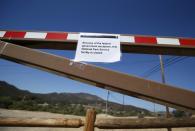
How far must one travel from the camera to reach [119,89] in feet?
5.34

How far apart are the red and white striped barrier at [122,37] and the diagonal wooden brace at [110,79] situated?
38 centimetres

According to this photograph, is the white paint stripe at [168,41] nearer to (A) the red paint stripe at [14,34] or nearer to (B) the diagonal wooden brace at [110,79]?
(B) the diagonal wooden brace at [110,79]

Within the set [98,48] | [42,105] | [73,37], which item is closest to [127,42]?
[98,48]

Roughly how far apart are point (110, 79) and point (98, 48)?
41 centimetres

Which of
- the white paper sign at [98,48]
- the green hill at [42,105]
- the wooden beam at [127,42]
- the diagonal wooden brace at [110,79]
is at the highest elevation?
the green hill at [42,105]

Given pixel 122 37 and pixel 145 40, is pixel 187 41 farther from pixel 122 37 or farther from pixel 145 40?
pixel 122 37

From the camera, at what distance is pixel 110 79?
1612mm

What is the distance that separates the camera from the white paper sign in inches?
74.1

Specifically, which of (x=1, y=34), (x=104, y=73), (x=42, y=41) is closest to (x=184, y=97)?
(x=104, y=73)

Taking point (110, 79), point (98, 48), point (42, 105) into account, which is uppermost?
point (42, 105)

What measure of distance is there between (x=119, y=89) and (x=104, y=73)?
0.52ft

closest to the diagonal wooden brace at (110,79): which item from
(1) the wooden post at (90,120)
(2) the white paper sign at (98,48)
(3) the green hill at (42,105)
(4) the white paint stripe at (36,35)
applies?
(2) the white paper sign at (98,48)

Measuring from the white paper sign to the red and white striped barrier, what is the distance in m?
0.09

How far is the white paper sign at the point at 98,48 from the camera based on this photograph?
6.18ft
